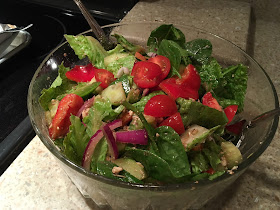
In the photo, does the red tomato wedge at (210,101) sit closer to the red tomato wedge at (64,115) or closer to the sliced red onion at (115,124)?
the sliced red onion at (115,124)

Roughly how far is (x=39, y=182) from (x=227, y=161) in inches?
22.3

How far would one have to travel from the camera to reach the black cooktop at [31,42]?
1.15 m

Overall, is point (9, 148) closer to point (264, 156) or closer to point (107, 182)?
point (107, 182)

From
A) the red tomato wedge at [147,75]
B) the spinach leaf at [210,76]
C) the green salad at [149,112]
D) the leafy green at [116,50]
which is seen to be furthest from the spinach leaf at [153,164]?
the leafy green at [116,50]

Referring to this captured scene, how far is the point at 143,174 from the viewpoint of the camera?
26.1 inches

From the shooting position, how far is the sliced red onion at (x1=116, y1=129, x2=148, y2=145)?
695 mm

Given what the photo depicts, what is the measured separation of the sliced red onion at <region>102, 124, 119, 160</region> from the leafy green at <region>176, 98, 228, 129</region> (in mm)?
194

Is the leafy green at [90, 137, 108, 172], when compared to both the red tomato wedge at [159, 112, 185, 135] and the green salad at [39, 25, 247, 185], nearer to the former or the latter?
the green salad at [39, 25, 247, 185]

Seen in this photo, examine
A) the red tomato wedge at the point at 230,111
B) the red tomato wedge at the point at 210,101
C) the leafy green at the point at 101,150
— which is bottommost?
the red tomato wedge at the point at 230,111

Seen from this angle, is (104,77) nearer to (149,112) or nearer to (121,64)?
(121,64)

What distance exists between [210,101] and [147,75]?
0.64 ft

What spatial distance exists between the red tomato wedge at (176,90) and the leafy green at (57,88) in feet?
1.06

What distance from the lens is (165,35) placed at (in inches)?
39.8

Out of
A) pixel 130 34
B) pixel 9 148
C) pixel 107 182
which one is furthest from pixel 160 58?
pixel 9 148
